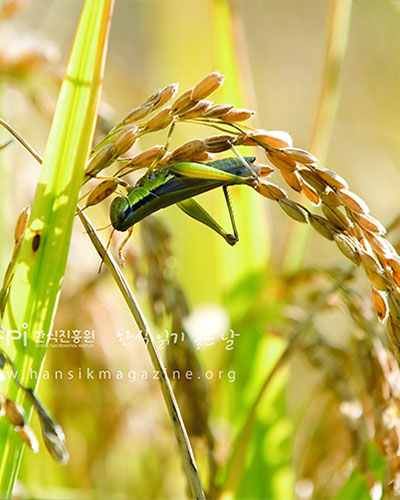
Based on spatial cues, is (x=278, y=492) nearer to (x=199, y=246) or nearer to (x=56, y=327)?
(x=56, y=327)

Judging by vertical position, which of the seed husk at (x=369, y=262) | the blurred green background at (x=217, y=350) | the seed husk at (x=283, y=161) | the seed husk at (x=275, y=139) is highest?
the seed husk at (x=275, y=139)

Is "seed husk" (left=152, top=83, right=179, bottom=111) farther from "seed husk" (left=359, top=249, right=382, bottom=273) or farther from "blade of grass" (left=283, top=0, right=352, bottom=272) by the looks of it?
"blade of grass" (left=283, top=0, right=352, bottom=272)

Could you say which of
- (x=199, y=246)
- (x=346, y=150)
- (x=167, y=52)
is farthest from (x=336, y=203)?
(x=346, y=150)

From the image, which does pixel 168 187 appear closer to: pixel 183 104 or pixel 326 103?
pixel 183 104

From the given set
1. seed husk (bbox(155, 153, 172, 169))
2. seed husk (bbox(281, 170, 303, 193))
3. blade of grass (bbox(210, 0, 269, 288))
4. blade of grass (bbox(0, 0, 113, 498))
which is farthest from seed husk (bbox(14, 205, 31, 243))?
blade of grass (bbox(210, 0, 269, 288))

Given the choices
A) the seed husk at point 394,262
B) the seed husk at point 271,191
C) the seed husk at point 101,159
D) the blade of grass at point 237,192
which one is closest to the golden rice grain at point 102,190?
the seed husk at point 101,159

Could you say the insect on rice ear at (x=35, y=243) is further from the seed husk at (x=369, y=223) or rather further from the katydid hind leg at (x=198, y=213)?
the seed husk at (x=369, y=223)
